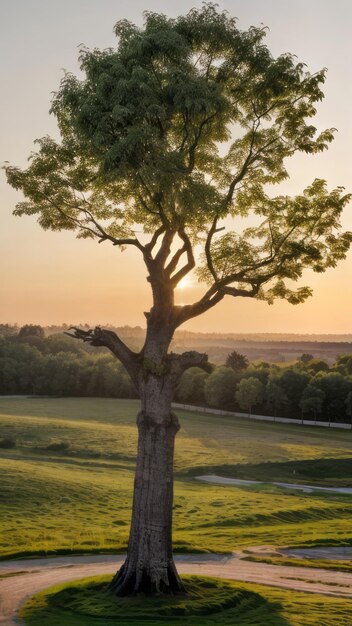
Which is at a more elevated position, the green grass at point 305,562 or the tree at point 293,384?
the tree at point 293,384

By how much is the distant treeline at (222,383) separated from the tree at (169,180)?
356 ft

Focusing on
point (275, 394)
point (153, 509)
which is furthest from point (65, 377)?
point (153, 509)

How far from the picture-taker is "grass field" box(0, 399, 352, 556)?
154ft

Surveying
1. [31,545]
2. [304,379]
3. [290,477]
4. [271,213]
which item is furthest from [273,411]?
[271,213]

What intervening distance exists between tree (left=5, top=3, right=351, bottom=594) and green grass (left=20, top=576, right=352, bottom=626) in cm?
122

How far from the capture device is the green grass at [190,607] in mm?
26983

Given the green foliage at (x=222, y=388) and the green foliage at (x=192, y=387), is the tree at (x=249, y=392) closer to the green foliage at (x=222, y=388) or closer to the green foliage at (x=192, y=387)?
the green foliage at (x=222, y=388)

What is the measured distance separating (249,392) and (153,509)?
388 ft

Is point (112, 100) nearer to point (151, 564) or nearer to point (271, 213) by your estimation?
point (271, 213)

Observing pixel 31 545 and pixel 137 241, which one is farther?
pixel 31 545

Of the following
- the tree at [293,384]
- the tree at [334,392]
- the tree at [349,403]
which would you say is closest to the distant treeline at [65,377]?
the tree at [293,384]

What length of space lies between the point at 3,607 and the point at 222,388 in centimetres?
12684

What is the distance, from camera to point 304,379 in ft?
474

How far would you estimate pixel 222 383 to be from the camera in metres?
155
